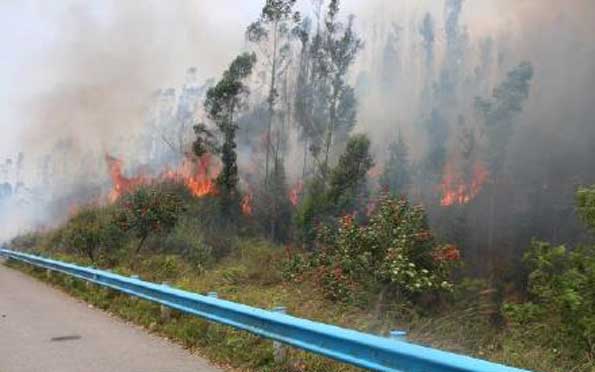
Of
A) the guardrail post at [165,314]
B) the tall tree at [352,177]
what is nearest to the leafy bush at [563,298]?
the guardrail post at [165,314]

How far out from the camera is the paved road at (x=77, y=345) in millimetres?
7688

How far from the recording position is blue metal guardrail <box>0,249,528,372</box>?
480 cm

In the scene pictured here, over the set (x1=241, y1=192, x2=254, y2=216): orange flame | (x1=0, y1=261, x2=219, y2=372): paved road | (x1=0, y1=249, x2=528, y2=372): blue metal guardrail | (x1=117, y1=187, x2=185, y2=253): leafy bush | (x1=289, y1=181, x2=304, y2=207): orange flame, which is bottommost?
(x1=0, y1=261, x2=219, y2=372): paved road

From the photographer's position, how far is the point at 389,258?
15977 millimetres

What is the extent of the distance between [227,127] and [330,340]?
50.0m

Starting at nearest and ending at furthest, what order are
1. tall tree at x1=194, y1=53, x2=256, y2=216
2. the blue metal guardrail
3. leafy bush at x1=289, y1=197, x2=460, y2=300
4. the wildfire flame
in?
1. the blue metal guardrail
2. leafy bush at x1=289, y1=197, x2=460, y2=300
3. tall tree at x1=194, y1=53, x2=256, y2=216
4. the wildfire flame

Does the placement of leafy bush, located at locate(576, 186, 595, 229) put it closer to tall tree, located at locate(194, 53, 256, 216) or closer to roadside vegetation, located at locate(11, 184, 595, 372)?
roadside vegetation, located at locate(11, 184, 595, 372)

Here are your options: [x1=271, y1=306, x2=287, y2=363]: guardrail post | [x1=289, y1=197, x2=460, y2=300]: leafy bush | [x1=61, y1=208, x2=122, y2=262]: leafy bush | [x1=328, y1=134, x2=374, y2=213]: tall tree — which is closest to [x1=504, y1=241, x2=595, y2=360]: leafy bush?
[x1=289, y1=197, x2=460, y2=300]: leafy bush

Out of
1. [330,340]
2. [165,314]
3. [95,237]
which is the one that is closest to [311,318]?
[165,314]

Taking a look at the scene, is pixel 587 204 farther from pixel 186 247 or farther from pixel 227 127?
Answer: pixel 227 127

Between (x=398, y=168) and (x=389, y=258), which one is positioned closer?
(x=389, y=258)

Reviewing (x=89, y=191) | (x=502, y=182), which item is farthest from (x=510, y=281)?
(x=89, y=191)

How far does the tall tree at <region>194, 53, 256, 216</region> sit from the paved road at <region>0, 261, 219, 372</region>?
41049 millimetres

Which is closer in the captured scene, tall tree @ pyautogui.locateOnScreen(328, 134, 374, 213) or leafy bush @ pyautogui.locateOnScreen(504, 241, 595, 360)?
leafy bush @ pyautogui.locateOnScreen(504, 241, 595, 360)
